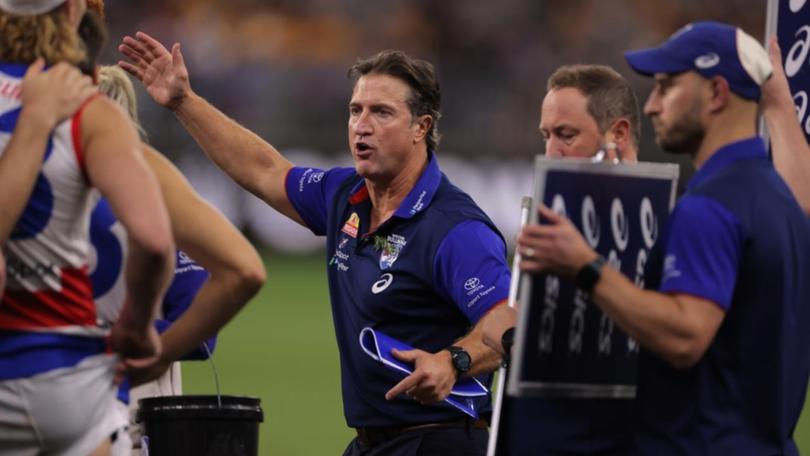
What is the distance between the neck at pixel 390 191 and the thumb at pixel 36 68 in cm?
218

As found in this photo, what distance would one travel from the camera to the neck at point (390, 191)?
5.89 m

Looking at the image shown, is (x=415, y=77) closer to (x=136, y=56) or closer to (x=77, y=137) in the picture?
(x=136, y=56)

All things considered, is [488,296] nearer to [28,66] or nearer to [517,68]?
[28,66]

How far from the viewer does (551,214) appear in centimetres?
393

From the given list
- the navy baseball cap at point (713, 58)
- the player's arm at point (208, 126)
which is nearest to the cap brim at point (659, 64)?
the navy baseball cap at point (713, 58)

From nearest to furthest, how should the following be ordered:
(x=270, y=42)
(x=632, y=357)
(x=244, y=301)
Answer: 1. (x=244, y=301)
2. (x=632, y=357)
3. (x=270, y=42)

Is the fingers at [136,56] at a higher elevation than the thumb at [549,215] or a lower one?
higher

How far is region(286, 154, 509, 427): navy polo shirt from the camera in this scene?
5453 mm

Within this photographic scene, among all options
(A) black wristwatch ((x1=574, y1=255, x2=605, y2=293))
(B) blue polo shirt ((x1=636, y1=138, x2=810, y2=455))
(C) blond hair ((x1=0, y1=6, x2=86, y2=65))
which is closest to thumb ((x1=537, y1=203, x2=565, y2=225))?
(A) black wristwatch ((x1=574, y1=255, x2=605, y2=293))

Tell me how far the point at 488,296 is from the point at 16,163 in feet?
6.93

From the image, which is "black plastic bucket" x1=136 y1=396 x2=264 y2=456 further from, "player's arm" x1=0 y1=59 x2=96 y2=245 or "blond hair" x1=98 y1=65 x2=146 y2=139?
"player's arm" x1=0 y1=59 x2=96 y2=245

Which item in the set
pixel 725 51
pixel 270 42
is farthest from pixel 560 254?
pixel 270 42

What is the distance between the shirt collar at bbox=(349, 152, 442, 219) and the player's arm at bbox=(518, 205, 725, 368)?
5.89 ft

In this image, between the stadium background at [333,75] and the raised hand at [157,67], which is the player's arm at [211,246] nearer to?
the raised hand at [157,67]
